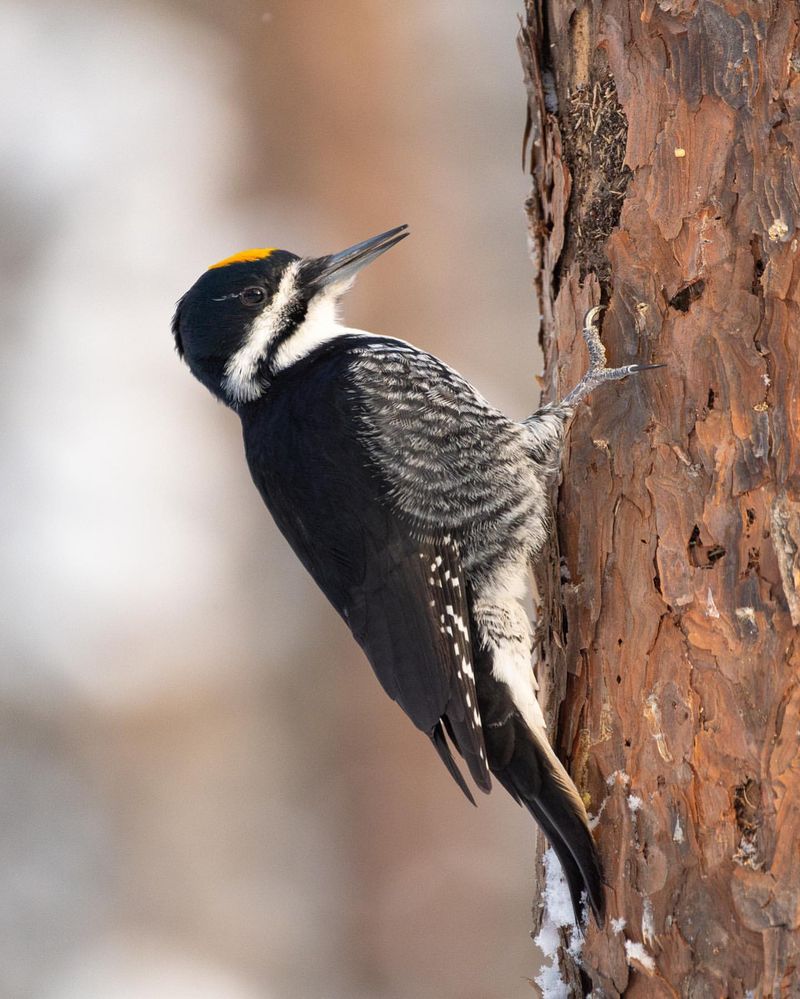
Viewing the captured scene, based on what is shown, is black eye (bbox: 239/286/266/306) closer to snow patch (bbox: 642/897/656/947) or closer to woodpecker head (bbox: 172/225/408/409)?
woodpecker head (bbox: 172/225/408/409)

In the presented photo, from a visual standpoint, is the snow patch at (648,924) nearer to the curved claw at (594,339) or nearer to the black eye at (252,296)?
the curved claw at (594,339)

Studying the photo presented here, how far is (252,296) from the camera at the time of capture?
10.1 ft

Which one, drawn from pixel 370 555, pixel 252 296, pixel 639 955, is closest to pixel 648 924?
pixel 639 955

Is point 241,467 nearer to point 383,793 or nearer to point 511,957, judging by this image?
point 383,793

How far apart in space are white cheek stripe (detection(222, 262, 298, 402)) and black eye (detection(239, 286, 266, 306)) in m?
0.03

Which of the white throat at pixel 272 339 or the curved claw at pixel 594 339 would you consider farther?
the white throat at pixel 272 339

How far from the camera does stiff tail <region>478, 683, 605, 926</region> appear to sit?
86.4 inches

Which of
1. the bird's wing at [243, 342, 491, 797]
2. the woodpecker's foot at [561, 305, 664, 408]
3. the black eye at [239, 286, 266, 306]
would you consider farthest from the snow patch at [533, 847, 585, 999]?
the black eye at [239, 286, 266, 306]

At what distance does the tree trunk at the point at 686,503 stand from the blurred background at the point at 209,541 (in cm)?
284

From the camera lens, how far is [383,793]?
504cm

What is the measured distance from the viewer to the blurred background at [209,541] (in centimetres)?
522

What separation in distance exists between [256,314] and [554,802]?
1.60 meters

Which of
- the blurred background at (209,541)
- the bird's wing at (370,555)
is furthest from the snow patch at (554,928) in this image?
the blurred background at (209,541)

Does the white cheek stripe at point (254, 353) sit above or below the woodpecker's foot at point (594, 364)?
above
